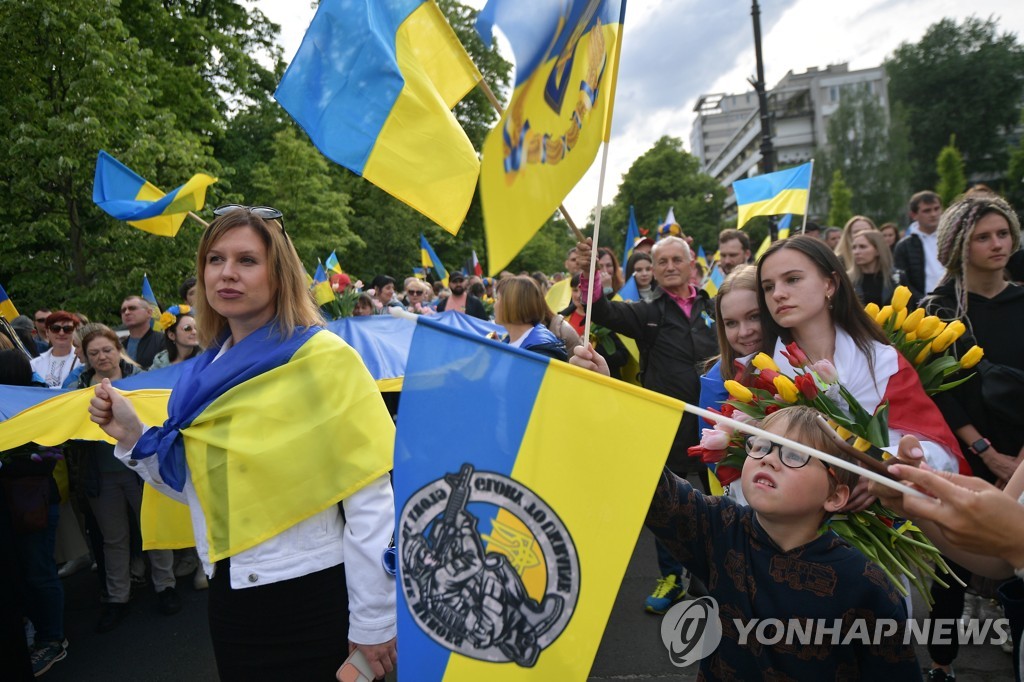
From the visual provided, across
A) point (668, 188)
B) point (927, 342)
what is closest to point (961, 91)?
point (668, 188)

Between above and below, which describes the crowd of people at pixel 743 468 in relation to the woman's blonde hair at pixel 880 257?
below

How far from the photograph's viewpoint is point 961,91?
2157 inches

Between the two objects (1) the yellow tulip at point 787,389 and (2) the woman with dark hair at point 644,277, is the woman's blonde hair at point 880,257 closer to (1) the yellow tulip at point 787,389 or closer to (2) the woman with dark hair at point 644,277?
(2) the woman with dark hair at point 644,277

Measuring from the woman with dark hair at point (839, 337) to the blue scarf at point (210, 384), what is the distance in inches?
66.0

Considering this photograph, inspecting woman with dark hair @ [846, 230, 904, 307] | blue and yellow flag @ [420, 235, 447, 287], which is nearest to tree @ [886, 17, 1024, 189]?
blue and yellow flag @ [420, 235, 447, 287]

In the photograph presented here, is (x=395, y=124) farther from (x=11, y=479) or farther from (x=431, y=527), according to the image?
(x=11, y=479)

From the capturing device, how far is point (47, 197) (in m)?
11.1

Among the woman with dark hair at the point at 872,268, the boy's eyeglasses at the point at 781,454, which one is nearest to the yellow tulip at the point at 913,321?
the boy's eyeglasses at the point at 781,454

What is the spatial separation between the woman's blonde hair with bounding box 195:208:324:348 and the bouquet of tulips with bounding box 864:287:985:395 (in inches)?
82.7

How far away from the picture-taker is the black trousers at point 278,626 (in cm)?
209

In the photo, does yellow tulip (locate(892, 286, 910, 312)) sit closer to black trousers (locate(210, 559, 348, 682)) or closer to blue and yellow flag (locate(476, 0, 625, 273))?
blue and yellow flag (locate(476, 0, 625, 273))

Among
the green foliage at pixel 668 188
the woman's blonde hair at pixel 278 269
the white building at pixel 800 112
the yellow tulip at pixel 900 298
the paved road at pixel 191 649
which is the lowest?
the paved road at pixel 191 649

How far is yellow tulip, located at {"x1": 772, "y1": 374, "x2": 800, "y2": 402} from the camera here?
6.64 ft

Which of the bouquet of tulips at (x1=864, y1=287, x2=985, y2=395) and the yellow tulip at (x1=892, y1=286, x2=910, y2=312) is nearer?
the bouquet of tulips at (x1=864, y1=287, x2=985, y2=395)
